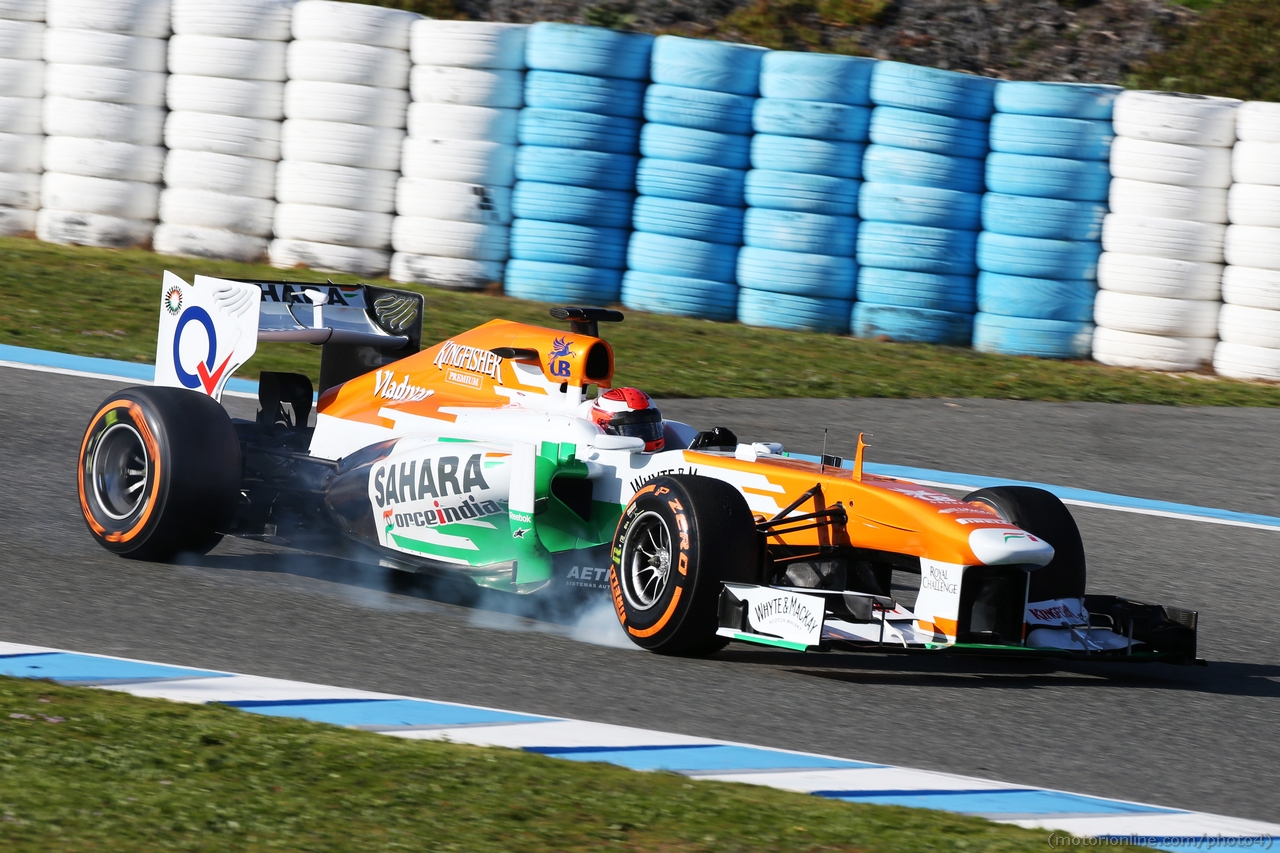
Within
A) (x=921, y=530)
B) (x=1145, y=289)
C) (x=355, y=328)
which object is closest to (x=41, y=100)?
(x=355, y=328)

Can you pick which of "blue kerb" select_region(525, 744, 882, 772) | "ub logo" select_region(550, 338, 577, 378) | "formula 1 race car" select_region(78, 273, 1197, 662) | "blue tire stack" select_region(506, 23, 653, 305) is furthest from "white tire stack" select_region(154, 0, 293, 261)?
"blue kerb" select_region(525, 744, 882, 772)

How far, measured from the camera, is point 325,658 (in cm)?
534

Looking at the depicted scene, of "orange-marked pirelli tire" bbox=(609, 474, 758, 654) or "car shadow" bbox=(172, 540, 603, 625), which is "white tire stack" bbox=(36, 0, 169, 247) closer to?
"car shadow" bbox=(172, 540, 603, 625)

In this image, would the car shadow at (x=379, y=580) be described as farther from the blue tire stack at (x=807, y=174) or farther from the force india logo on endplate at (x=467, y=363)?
the blue tire stack at (x=807, y=174)

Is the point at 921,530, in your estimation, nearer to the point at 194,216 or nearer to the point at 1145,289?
the point at 1145,289

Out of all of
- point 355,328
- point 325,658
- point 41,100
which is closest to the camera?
point 325,658

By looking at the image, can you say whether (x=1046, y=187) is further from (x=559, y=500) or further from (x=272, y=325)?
(x=559, y=500)

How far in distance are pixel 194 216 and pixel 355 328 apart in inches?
237

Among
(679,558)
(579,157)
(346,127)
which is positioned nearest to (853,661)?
(679,558)

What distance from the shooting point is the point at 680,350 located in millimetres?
11820

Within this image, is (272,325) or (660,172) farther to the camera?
(660,172)

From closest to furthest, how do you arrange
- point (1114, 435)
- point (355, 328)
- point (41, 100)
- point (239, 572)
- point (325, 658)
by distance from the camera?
point (325, 658) < point (239, 572) < point (355, 328) < point (1114, 435) < point (41, 100)

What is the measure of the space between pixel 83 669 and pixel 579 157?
8.12 meters

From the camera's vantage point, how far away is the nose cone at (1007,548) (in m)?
5.49
